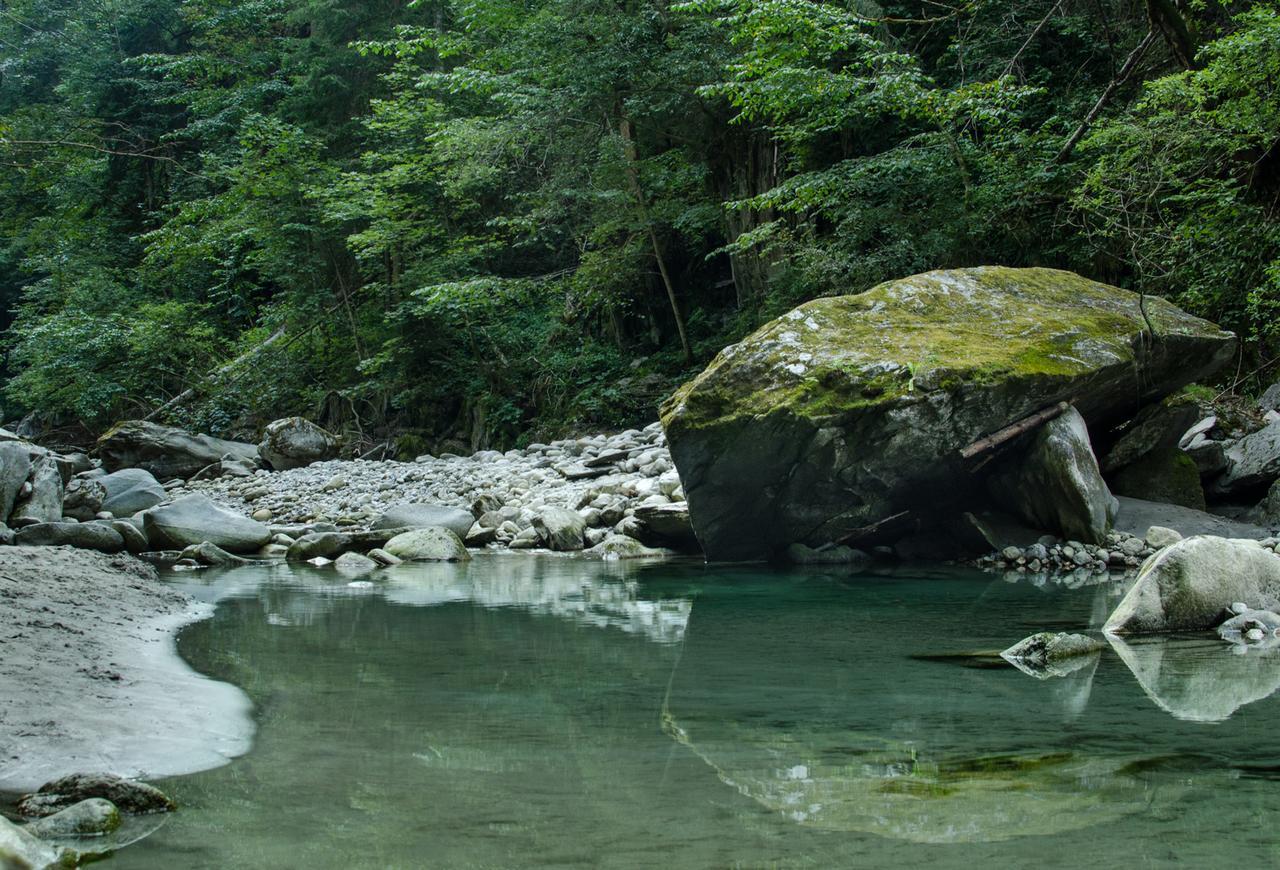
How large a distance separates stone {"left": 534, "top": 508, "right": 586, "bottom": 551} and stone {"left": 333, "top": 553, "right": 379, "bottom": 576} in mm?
1759

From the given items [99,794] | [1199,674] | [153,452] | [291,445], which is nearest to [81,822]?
[99,794]

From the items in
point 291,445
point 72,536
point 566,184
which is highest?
point 566,184

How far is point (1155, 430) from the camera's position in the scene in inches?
325

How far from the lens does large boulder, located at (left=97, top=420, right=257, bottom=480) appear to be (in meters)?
16.6

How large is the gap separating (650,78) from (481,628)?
10.8m

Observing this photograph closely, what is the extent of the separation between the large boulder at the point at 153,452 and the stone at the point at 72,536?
8.27 meters

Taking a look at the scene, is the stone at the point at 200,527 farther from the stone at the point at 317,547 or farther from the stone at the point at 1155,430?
the stone at the point at 1155,430

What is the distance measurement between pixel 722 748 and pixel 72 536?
755 centimetres

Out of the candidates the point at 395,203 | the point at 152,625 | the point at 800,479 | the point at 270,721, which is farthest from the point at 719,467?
the point at 395,203

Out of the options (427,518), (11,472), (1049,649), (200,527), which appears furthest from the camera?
(427,518)

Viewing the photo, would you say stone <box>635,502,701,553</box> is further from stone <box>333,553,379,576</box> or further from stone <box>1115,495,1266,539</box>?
→ stone <box>1115,495,1266,539</box>

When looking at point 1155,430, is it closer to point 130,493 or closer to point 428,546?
point 428,546

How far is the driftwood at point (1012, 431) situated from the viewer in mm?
7168

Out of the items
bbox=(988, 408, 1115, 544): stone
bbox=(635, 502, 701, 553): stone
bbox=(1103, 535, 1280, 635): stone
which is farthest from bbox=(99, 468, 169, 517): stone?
bbox=(1103, 535, 1280, 635): stone
